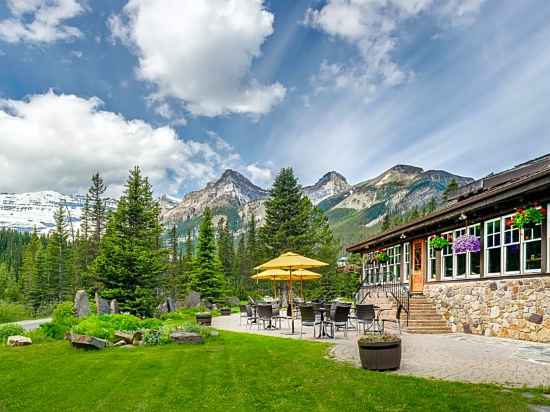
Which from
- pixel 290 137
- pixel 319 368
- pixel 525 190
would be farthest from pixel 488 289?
pixel 290 137

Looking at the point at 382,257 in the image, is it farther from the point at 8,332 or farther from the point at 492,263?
the point at 8,332

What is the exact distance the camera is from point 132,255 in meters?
19.8

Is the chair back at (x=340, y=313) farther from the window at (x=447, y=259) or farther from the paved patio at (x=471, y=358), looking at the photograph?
the window at (x=447, y=259)

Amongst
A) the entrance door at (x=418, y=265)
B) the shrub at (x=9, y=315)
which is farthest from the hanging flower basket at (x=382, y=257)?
the shrub at (x=9, y=315)

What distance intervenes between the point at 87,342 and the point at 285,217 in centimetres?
2534

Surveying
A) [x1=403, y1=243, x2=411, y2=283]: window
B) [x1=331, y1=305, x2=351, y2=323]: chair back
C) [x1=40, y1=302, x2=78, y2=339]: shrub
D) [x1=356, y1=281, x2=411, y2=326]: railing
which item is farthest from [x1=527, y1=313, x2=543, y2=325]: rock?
[x1=40, y1=302, x2=78, y2=339]: shrub

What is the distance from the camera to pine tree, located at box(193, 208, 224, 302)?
28.5 m

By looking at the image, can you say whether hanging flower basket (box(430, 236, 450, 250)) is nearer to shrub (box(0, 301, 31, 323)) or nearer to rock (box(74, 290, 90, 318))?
rock (box(74, 290, 90, 318))

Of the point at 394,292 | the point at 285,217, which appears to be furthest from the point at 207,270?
the point at 394,292

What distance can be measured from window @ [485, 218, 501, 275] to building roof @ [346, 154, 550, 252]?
24.9 inches

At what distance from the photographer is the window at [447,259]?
1405cm

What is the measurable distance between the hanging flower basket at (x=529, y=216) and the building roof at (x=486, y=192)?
41cm

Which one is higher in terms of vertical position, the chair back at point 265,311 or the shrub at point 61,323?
the chair back at point 265,311

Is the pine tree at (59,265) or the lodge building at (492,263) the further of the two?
the pine tree at (59,265)
